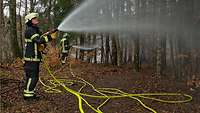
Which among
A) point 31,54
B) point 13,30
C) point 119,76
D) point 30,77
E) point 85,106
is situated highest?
point 13,30

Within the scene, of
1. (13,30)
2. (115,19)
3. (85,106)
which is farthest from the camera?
(115,19)

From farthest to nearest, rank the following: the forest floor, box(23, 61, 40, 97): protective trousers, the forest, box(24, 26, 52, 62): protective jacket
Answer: box(23, 61, 40, 97): protective trousers, box(24, 26, 52, 62): protective jacket, the forest, the forest floor

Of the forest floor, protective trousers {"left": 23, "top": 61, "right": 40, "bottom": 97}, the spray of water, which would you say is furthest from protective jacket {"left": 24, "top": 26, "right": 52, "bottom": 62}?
the spray of water

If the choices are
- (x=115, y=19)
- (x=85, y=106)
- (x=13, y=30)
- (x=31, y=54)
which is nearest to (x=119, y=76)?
(x=85, y=106)

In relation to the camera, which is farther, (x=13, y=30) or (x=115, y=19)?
(x=115, y=19)

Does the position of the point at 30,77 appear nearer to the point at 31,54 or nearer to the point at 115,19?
the point at 31,54

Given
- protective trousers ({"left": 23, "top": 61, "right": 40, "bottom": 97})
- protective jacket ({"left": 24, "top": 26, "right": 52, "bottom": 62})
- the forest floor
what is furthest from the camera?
protective trousers ({"left": 23, "top": 61, "right": 40, "bottom": 97})

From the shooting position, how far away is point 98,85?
32.7 feet

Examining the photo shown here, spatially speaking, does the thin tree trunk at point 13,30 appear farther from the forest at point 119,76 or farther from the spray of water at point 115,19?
the spray of water at point 115,19

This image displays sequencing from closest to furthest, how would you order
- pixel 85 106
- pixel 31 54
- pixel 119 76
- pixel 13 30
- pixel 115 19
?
pixel 85 106
pixel 31 54
pixel 119 76
pixel 13 30
pixel 115 19

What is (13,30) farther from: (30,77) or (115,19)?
(30,77)

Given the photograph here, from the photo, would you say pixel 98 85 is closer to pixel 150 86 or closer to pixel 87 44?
pixel 150 86

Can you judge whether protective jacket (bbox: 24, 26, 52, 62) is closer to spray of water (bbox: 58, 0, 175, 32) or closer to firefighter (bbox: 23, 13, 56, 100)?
firefighter (bbox: 23, 13, 56, 100)

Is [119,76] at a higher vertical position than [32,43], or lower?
lower
